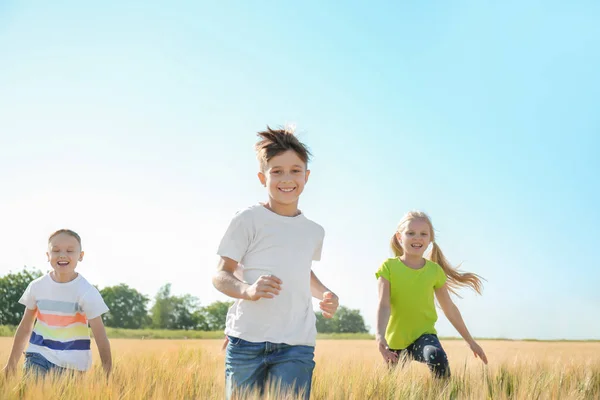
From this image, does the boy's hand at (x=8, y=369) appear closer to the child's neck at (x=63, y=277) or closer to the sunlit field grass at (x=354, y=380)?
the sunlit field grass at (x=354, y=380)

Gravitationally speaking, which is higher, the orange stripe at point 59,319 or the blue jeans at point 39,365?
the orange stripe at point 59,319

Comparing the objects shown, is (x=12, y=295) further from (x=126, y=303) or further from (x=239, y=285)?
(x=239, y=285)

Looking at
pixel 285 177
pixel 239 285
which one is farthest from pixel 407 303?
pixel 239 285

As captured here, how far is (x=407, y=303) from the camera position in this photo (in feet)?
17.0

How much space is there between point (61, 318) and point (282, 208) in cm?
213

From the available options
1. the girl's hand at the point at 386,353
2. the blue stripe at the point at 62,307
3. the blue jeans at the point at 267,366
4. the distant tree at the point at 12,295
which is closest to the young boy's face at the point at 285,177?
the blue jeans at the point at 267,366

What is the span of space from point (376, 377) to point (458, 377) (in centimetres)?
90

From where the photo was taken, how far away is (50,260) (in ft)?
15.7

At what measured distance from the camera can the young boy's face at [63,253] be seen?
476 centimetres

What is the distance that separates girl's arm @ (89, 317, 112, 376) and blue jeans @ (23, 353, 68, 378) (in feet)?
0.88

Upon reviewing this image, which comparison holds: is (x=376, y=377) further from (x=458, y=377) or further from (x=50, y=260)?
(x=50, y=260)

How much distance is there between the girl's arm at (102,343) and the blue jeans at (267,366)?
1489 mm

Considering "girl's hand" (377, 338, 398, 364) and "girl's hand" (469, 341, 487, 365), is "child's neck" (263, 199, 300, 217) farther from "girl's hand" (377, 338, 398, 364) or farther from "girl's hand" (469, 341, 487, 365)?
"girl's hand" (469, 341, 487, 365)

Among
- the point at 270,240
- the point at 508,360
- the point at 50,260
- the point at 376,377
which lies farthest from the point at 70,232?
the point at 508,360
